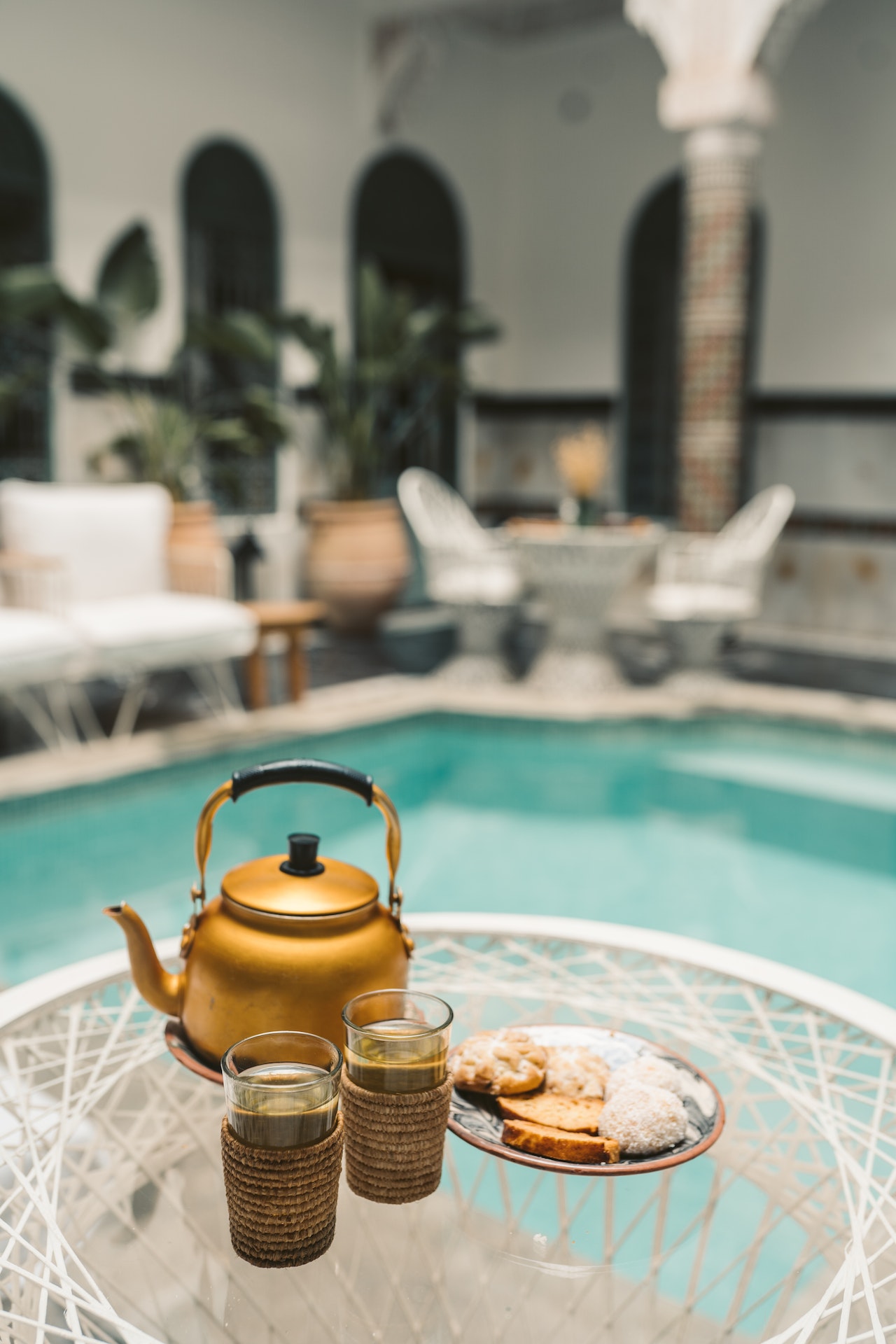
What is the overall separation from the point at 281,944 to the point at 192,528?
5879 mm

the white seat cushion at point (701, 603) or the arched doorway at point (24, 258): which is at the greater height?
the arched doorway at point (24, 258)

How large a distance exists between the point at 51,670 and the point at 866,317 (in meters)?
6.19

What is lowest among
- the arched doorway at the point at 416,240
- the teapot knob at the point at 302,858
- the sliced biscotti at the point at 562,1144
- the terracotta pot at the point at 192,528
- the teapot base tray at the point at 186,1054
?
the sliced biscotti at the point at 562,1144

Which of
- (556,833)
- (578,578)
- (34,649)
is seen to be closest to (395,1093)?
(556,833)

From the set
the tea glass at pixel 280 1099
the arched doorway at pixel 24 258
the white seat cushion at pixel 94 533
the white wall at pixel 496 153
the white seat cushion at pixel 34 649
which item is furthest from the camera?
the white wall at pixel 496 153

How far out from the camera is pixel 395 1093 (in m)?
1.37

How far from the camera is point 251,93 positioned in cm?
847

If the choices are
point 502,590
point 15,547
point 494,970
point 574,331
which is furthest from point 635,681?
point 494,970

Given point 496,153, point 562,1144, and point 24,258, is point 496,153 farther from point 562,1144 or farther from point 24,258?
point 562,1144

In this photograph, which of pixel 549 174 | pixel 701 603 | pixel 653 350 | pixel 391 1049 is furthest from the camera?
pixel 549 174

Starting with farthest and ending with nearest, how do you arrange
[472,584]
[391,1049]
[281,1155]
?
[472,584] < [391,1049] < [281,1155]

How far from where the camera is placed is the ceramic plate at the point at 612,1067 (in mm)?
1400

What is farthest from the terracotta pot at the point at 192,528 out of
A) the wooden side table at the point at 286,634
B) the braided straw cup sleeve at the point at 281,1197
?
the braided straw cup sleeve at the point at 281,1197

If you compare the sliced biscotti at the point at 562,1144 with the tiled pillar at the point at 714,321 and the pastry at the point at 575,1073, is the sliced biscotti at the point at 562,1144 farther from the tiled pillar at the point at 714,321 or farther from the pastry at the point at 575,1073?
the tiled pillar at the point at 714,321
